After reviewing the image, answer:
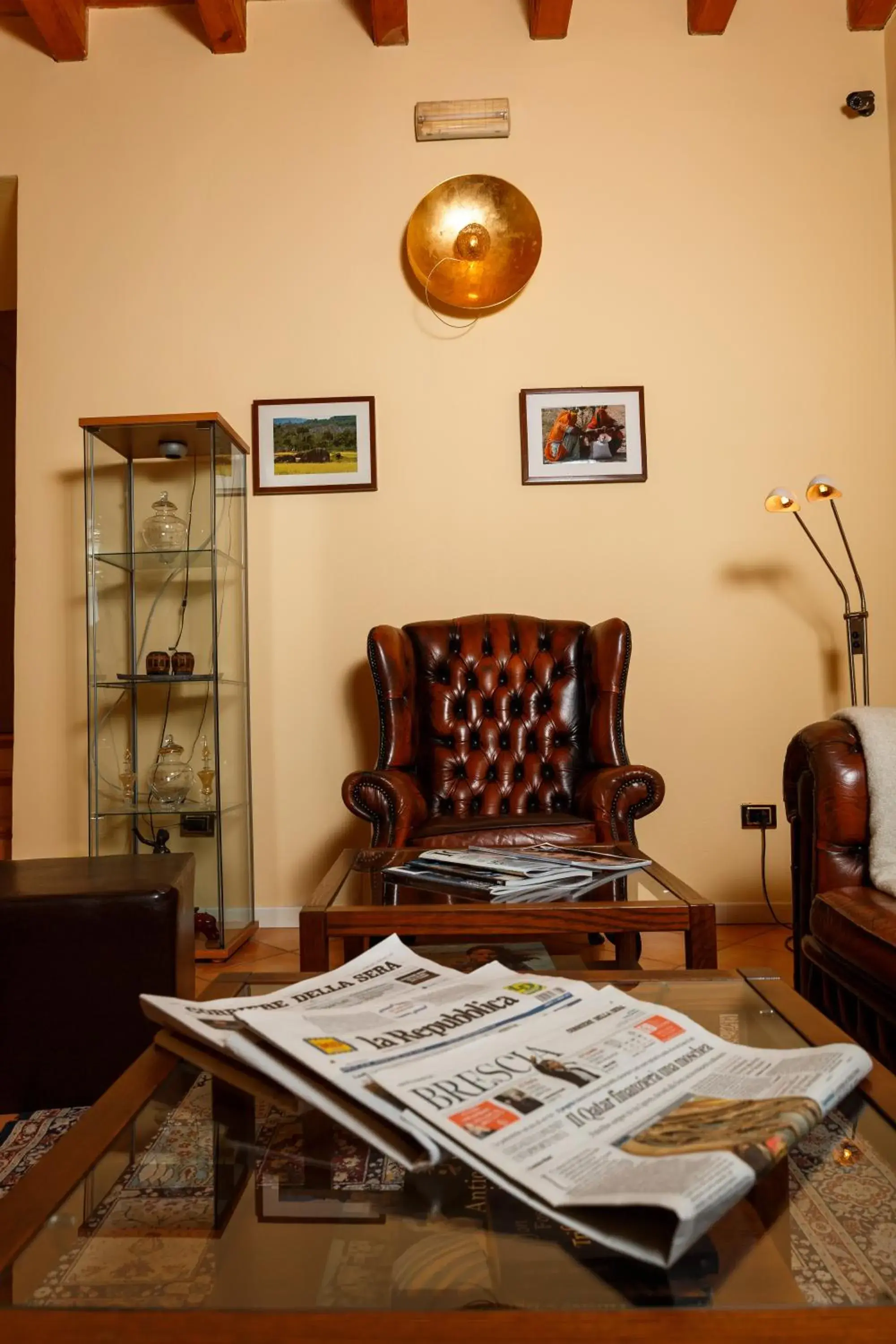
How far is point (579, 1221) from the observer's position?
1.89 ft

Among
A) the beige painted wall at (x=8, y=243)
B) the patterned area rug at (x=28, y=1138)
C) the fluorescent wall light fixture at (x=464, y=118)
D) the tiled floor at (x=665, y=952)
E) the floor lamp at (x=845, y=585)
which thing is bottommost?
the tiled floor at (x=665, y=952)

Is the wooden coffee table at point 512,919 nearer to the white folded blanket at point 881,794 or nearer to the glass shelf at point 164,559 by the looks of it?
the white folded blanket at point 881,794

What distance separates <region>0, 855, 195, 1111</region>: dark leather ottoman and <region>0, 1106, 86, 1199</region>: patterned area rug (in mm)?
21

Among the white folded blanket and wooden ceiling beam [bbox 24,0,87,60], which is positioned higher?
wooden ceiling beam [bbox 24,0,87,60]

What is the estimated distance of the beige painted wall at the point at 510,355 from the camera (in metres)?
3.55

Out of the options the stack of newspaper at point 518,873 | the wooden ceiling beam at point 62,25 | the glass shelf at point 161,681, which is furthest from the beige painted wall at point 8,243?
the stack of newspaper at point 518,873

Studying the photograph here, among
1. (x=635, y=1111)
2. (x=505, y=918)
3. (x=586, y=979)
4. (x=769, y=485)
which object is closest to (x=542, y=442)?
(x=769, y=485)

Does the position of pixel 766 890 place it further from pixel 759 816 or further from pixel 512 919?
pixel 512 919

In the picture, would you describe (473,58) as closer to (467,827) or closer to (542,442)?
(542,442)

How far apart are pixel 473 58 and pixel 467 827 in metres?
2.84

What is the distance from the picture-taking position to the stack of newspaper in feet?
5.24

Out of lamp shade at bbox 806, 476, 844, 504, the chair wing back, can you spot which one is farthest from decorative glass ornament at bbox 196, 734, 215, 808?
lamp shade at bbox 806, 476, 844, 504

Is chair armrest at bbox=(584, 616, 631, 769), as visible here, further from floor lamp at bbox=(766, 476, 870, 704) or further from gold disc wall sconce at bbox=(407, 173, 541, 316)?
gold disc wall sconce at bbox=(407, 173, 541, 316)

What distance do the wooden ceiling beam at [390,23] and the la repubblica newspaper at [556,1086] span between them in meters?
3.66
